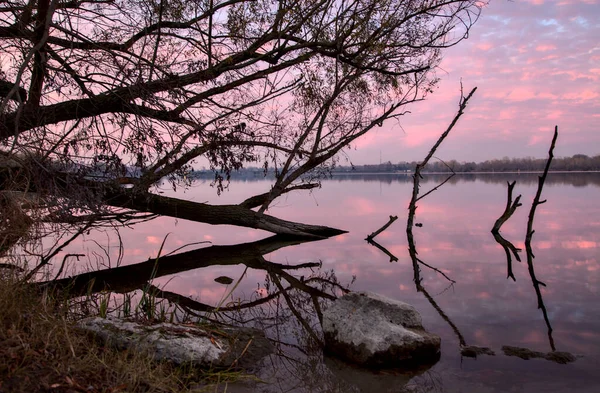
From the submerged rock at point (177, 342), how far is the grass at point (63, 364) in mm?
96

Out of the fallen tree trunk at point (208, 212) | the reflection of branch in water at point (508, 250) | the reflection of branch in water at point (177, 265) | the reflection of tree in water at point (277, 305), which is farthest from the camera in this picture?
the fallen tree trunk at point (208, 212)

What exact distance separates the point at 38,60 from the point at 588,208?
→ 25288 millimetres

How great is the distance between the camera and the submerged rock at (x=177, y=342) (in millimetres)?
4352

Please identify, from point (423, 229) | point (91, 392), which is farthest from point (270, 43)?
point (423, 229)

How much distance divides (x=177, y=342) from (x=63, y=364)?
3.67 feet

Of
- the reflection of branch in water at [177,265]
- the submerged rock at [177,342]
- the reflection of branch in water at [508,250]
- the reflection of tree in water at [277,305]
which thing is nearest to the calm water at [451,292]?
→ the reflection of tree in water at [277,305]

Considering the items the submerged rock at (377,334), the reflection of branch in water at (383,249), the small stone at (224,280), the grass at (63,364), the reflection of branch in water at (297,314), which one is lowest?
the reflection of branch in water at (383,249)

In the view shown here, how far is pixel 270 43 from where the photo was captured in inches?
421

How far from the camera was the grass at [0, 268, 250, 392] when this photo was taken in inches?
130

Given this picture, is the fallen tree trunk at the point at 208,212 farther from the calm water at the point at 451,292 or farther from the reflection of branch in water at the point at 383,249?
the reflection of branch in water at the point at 383,249

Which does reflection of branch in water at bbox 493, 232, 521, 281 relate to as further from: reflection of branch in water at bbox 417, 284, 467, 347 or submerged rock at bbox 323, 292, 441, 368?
→ submerged rock at bbox 323, 292, 441, 368

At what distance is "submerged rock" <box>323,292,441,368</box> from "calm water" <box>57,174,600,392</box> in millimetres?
199

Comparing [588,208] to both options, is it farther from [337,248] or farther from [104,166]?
[104,166]

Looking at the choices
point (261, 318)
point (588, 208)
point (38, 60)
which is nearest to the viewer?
point (261, 318)
